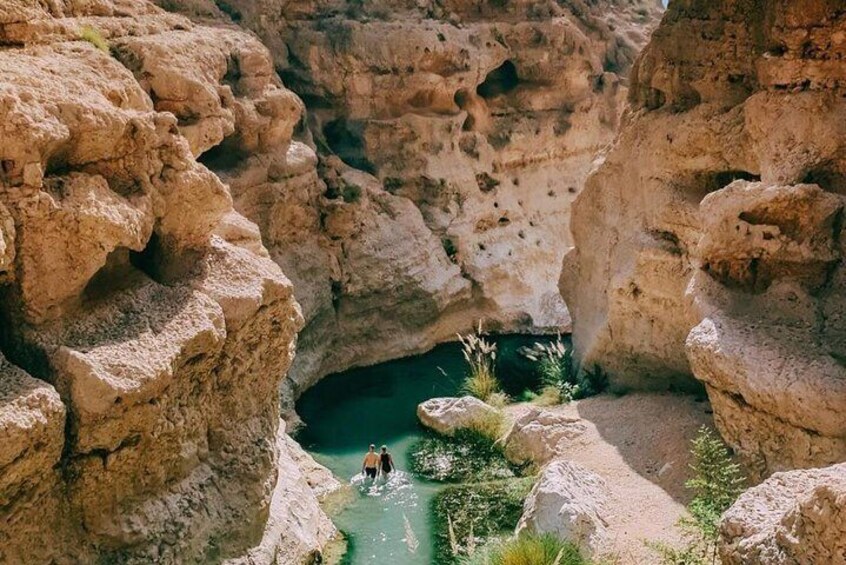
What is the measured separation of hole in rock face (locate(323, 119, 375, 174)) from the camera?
20281mm

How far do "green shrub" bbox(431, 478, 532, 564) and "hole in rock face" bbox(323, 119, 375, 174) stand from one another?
30.7 feet

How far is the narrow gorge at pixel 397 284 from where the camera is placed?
7.78 m

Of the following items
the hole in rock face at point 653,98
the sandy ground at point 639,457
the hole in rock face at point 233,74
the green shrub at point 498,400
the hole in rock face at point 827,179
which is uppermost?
the hole in rock face at point 653,98

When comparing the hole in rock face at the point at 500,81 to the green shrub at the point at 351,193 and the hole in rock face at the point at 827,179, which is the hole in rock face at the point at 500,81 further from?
the hole in rock face at the point at 827,179

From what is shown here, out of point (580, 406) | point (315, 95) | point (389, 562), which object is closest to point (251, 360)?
point (389, 562)

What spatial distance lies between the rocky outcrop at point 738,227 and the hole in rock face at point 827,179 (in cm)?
2

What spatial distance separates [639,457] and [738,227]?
346 centimetres

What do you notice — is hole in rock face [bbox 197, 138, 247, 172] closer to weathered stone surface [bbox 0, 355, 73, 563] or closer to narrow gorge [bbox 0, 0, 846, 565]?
narrow gorge [bbox 0, 0, 846, 565]

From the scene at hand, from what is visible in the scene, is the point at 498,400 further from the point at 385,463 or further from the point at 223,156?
the point at 223,156

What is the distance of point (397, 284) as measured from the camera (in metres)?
18.8

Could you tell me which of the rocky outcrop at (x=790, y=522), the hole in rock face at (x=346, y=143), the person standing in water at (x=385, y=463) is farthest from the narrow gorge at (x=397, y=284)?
the person standing in water at (x=385, y=463)

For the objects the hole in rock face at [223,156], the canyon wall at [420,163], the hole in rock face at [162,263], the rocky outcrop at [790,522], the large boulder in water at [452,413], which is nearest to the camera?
the rocky outcrop at [790,522]

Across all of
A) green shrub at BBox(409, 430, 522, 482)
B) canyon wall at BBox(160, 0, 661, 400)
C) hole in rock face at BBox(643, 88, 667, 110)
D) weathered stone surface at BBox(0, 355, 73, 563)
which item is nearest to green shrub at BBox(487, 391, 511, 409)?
green shrub at BBox(409, 430, 522, 482)

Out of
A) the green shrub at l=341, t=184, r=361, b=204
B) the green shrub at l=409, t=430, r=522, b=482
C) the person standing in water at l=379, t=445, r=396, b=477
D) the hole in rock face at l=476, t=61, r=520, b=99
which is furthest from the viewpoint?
the hole in rock face at l=476, t=61, r=520, b=99
